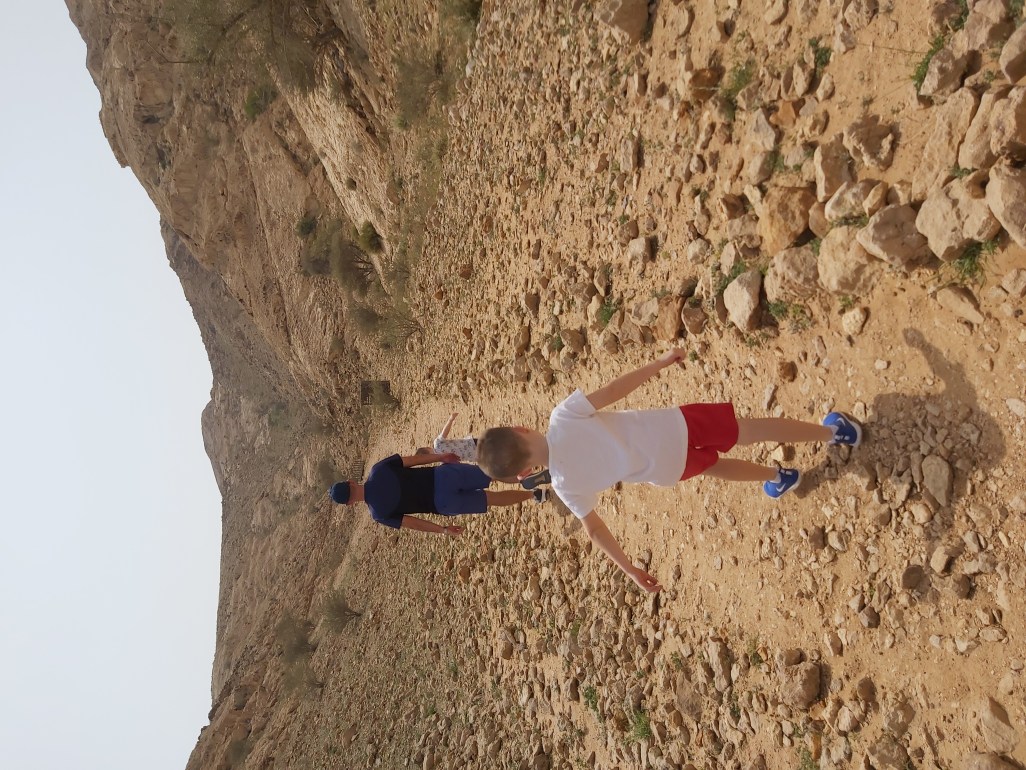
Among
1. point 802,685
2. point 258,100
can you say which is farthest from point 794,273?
point 258,100

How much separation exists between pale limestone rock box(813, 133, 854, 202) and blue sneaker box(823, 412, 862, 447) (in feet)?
3.49

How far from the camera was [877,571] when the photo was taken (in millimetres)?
2885

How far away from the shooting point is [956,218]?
2.46 metres

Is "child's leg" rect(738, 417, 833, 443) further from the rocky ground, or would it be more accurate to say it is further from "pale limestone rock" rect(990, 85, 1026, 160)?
"pale limestone rock" rect(990, 85, 1026, 160)

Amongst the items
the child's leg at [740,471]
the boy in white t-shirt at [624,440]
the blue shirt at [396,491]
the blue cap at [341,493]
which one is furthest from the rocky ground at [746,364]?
the blue cap at [341,493]

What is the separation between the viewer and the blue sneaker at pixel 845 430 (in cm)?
303

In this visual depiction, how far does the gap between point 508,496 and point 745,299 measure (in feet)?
10.6

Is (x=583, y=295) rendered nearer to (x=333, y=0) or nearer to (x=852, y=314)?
(x=852, y=314)

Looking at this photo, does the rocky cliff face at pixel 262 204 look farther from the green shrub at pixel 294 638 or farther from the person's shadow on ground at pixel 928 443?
the person's shadow on ground at pixel 928 443

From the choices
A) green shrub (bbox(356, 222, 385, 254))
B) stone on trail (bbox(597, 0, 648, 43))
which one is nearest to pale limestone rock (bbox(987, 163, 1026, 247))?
stone on trail (bbox(597, 0, 648, 43))

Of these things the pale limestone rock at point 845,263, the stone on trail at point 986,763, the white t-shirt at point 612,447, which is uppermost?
the pale limestone rock at point 845,263

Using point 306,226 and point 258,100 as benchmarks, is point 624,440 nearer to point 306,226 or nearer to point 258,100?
point 306,226

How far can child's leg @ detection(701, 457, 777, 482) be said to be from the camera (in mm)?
3385

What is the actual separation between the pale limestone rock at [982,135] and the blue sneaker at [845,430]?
3.86ft
